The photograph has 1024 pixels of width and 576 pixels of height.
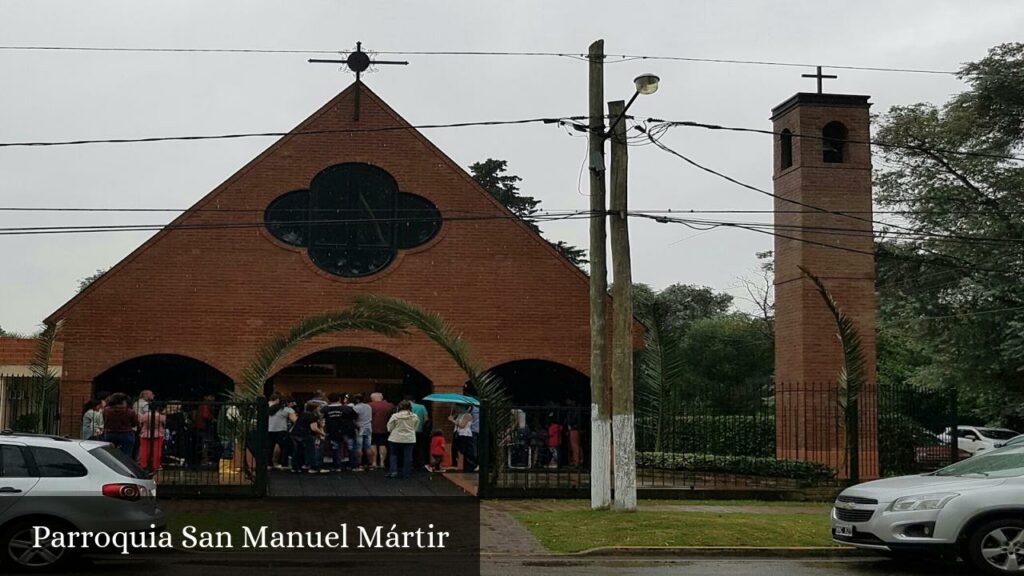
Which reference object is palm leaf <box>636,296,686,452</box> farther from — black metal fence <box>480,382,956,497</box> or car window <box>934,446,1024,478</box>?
car window <box>934,446,1024,478</box>

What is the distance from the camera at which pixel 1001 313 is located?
3391 cm

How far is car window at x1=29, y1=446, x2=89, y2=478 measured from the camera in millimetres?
11328

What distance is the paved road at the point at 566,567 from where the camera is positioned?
1198 cm

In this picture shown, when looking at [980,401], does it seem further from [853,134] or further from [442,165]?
[442,165]

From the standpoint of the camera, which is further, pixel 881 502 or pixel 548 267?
pixel 548 267

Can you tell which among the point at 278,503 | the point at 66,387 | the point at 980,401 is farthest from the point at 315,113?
the point at 980,401

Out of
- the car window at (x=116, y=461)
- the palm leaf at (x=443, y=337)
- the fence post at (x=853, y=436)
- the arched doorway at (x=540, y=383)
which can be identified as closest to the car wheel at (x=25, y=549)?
the car window at (x=116, y=461)

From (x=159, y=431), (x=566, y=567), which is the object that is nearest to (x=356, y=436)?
(x=159, y=431)

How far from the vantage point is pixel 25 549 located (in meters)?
11.1

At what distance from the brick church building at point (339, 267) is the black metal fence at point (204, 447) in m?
5.47

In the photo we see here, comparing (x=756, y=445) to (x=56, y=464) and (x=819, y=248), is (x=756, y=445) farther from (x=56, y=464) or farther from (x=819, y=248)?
(x=56, y=464)

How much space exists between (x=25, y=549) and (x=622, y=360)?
8418 millimetres

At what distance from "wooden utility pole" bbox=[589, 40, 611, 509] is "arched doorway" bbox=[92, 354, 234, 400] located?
1232cm

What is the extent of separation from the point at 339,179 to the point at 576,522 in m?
12.9
